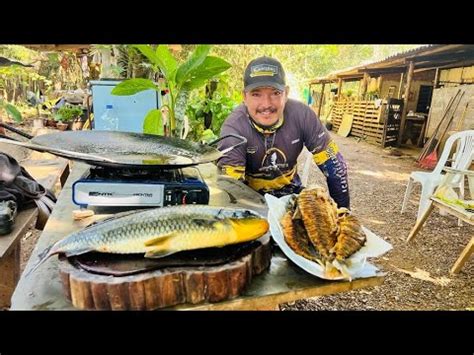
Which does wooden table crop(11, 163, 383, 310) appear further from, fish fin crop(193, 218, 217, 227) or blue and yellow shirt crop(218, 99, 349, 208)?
blue and yellow shirt crop(218, 99, 349, 208)

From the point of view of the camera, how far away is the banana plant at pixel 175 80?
5.80ft

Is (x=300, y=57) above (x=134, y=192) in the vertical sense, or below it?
above

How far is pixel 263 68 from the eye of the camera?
150 cm

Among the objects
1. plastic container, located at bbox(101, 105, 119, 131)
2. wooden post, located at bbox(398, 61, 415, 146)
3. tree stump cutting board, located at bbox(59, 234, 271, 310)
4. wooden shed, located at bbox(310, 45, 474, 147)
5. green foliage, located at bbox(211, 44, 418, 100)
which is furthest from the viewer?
green foliage, located at bbox(211, 44, 418, 100)

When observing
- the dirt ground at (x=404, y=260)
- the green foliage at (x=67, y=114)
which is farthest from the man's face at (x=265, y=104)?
the green foliage at (x=67, y=114)

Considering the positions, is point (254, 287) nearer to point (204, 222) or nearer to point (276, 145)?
point (204, 222)

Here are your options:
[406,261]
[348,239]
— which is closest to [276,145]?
[348,239]

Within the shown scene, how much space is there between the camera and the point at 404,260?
2686mm

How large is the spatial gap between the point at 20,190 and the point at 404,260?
8.47ft

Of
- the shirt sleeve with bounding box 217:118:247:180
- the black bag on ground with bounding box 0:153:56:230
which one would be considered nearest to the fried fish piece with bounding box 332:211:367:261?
the shirt sleeve with bounding box 217:118:247:180

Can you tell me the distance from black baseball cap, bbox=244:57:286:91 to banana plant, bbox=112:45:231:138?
269mm

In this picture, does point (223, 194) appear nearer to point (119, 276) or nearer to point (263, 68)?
point (263, 68)

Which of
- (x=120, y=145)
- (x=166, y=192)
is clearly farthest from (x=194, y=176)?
(x=120, y=145)

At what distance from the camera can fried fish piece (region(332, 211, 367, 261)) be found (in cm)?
71
